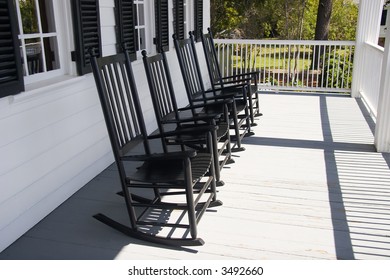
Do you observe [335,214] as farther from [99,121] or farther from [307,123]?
[307,123]

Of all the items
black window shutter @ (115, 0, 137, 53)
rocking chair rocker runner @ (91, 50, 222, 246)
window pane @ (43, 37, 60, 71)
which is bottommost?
rocking chair rocker runner @ (91, 50, 222, 246)

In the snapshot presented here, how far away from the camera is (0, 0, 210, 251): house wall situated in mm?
2535

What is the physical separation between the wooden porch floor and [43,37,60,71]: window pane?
1045 mm

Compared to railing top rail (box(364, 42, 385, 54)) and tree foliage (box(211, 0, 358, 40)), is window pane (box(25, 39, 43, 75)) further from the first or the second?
tree foliage (box(211, 0, 358, 40))

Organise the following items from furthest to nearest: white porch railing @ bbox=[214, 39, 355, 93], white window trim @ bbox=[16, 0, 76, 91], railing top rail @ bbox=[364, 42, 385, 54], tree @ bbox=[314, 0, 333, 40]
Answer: tree @ bbox=[314, 0, 333, 40]
white porch railing @ bbox=[214, 39, 355, 93]
railing top rail @ bbox=[364, 42, 385, 54]
white window trim @ bbox=[16, 0, 76, 91]

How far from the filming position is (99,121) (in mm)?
3719

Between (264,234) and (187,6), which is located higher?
(187,6)

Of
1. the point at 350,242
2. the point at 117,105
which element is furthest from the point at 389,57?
the point at 117,105

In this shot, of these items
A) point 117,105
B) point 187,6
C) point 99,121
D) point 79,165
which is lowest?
point 79,165

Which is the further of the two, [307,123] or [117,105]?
[307,123]

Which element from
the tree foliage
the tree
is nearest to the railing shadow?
the tree
